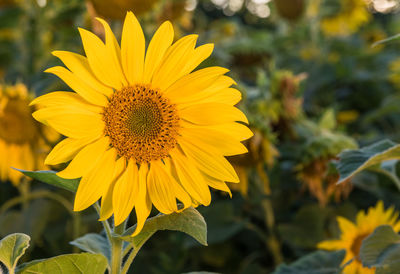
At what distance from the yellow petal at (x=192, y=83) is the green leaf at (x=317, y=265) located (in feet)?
0.99

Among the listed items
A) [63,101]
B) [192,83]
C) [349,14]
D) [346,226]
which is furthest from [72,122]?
[349,14]

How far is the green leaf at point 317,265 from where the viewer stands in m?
0.67

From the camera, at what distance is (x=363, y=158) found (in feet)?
1.96

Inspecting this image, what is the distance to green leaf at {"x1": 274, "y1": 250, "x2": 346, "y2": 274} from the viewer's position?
67 centimetres

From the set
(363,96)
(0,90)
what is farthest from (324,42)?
(0,90)

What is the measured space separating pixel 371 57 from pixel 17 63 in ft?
4.01

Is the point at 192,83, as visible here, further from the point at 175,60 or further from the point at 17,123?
the point at 17,123

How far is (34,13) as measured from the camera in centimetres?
142

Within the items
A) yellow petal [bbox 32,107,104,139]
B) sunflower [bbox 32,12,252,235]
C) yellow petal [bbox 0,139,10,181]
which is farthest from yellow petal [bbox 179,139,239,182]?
yellow petal [bbox 0,139,10,181]

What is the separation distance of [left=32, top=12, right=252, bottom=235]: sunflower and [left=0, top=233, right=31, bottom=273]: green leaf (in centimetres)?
6

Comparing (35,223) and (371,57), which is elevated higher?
(371,57)

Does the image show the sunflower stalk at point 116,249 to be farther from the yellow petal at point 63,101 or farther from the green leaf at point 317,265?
the green leaf at point 317,265

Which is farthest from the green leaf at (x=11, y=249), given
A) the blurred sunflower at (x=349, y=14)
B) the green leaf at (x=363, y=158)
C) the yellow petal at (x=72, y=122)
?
the blurred sunflower at (x=349, y=14)

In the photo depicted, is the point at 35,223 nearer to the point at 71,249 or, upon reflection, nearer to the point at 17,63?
the point at 71,249
